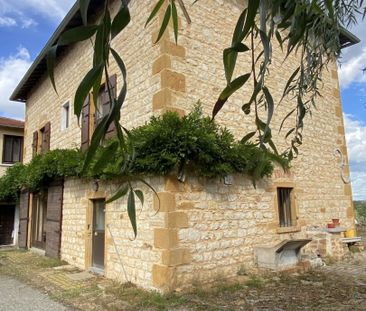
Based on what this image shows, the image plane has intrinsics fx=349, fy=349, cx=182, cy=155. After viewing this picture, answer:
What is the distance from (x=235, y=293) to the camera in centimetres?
556

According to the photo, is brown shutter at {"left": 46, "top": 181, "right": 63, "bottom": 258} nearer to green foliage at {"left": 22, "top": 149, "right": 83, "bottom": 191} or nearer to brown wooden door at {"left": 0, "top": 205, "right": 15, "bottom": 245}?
green foliage at {"left": 22, "top": 149, "right": 83, "bottom": 191}

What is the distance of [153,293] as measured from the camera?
5379 mm

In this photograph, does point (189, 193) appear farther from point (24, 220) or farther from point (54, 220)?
point (24, 220)

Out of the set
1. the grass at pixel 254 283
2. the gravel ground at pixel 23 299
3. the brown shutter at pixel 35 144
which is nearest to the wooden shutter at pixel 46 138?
the brown shutter at pixel 35 144

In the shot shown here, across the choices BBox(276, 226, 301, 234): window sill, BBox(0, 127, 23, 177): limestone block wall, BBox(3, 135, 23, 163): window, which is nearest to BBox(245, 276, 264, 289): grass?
BBox(276, 226, 301, 234): window sill

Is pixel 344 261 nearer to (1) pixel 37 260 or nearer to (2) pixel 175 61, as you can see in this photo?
(2) pixel 175 61

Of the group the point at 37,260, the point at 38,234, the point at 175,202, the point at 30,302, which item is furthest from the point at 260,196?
the point at 38,234

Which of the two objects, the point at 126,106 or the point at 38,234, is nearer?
the point at 126,106

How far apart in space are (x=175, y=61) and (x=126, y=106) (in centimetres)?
Answer: 152

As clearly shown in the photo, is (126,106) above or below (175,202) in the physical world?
above

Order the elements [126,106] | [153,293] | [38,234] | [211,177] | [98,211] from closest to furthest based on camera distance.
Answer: [153,293], [211,177], [126,106], [98,211], [38,234]

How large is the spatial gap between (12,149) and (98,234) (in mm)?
10319

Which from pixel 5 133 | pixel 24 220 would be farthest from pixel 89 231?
pixel 5 133

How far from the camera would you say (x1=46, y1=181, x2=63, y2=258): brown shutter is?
9.12 meters
